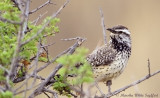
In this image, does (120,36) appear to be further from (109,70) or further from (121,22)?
(121,22)

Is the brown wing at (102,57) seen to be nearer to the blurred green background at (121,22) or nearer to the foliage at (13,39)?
the foliage at (13,39)

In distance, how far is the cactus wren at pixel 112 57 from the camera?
522cm

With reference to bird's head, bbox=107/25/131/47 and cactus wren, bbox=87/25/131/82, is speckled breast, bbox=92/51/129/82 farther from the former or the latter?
bird's head, bbox=107/25/131/47

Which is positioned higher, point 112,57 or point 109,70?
point 112,57

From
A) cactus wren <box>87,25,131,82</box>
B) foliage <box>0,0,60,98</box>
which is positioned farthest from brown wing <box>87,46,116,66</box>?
foliage <box>0,0,60,98</box>

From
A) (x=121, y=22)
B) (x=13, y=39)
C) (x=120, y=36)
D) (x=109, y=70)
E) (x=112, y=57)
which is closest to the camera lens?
(x=13, y=39)

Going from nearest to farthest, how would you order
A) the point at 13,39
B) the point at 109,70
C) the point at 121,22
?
the point at 13,39 → the point at 109,70 → the point at 121,22

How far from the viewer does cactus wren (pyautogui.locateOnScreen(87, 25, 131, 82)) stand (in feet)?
17.1

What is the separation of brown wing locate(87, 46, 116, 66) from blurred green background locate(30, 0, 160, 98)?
3.18m

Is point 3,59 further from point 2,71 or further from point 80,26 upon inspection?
point 80,26

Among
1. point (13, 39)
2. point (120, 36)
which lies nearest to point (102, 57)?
point (120, 36)

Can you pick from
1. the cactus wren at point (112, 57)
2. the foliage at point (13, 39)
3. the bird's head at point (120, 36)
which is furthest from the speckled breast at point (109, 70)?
the foliage at point (13, 39)

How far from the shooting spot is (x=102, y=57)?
17.6ft

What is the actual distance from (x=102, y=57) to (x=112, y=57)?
10cm
